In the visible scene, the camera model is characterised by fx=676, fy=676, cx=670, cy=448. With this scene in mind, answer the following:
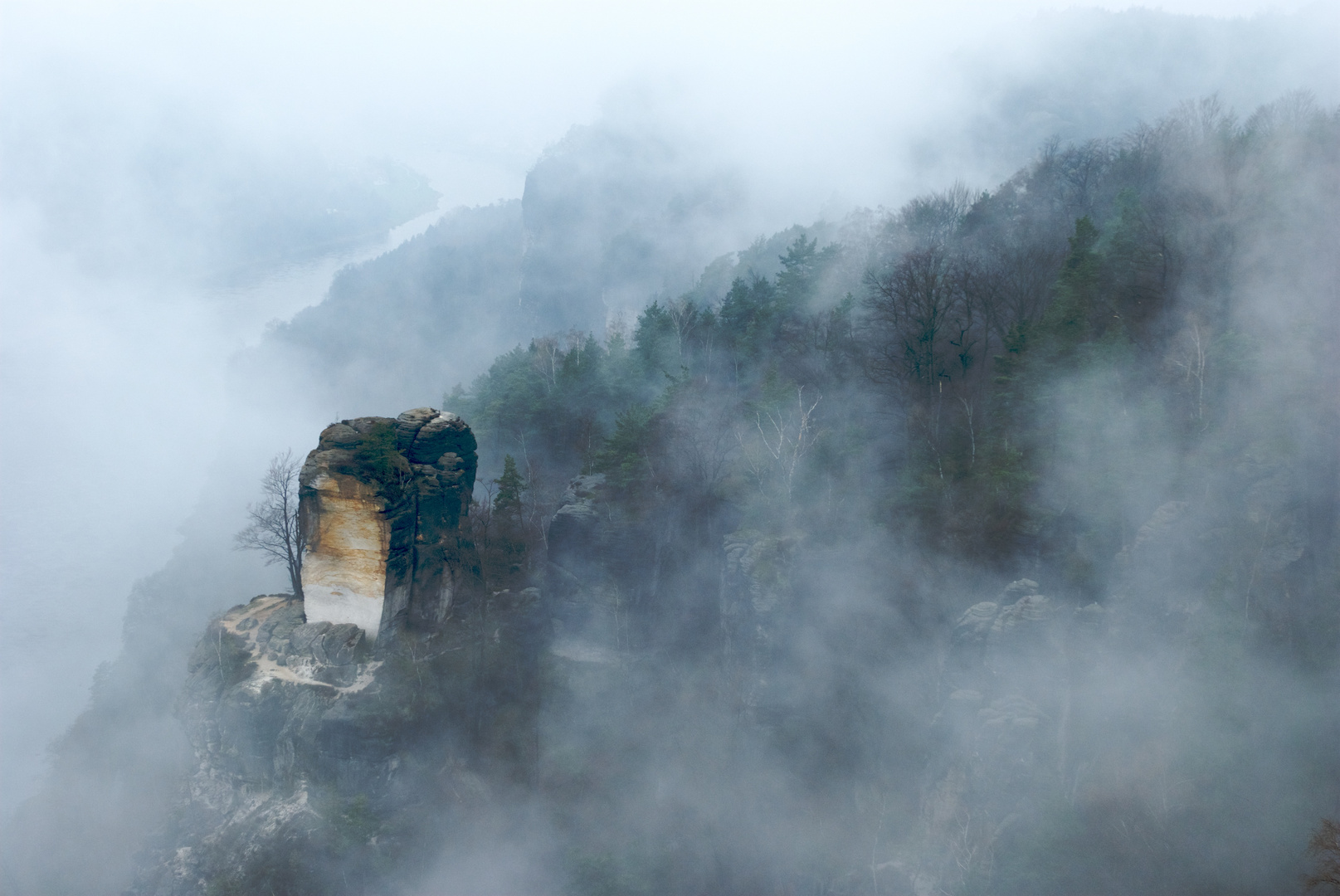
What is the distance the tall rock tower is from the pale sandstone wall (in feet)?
0.10

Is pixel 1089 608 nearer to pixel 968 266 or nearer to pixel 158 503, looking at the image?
pixel 968 266

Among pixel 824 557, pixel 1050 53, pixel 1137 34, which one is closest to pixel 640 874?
pixel 824 557

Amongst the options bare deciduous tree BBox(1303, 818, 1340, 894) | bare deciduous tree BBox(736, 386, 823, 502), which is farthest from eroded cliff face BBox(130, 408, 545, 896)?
bare deciduous tree BBox(1303, 818, 1340, 894)

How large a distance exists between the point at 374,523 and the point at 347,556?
5.83ft

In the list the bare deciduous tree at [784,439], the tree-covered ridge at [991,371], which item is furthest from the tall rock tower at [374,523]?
the bare deciduous tree at [784,439]

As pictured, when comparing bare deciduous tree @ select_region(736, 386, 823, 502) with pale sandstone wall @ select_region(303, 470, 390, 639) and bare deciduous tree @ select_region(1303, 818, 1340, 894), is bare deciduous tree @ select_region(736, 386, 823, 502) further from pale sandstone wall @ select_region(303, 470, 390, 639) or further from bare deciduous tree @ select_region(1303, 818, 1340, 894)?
bare deciduous tree @ select_region(1303, 818, 1340, 894)

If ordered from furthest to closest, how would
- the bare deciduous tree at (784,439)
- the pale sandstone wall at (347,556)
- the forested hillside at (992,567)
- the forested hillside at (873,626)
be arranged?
the bare deciduous tree at (784,439)
the pale sandstone wall at (347,556)
the forested hillside at (873,626)
the forested hillside at (992,567)

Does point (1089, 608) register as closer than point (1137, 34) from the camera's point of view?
Yes

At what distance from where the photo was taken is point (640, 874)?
82.4 ft

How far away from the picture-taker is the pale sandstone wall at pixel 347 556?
25.6 meters

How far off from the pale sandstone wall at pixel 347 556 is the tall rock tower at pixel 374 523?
0.10ft

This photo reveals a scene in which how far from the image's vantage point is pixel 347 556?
85.1 ft

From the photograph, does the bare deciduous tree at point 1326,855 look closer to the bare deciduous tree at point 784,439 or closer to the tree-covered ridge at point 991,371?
the tree-covered ridge at point 991,371

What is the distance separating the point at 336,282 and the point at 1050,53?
101 metres
